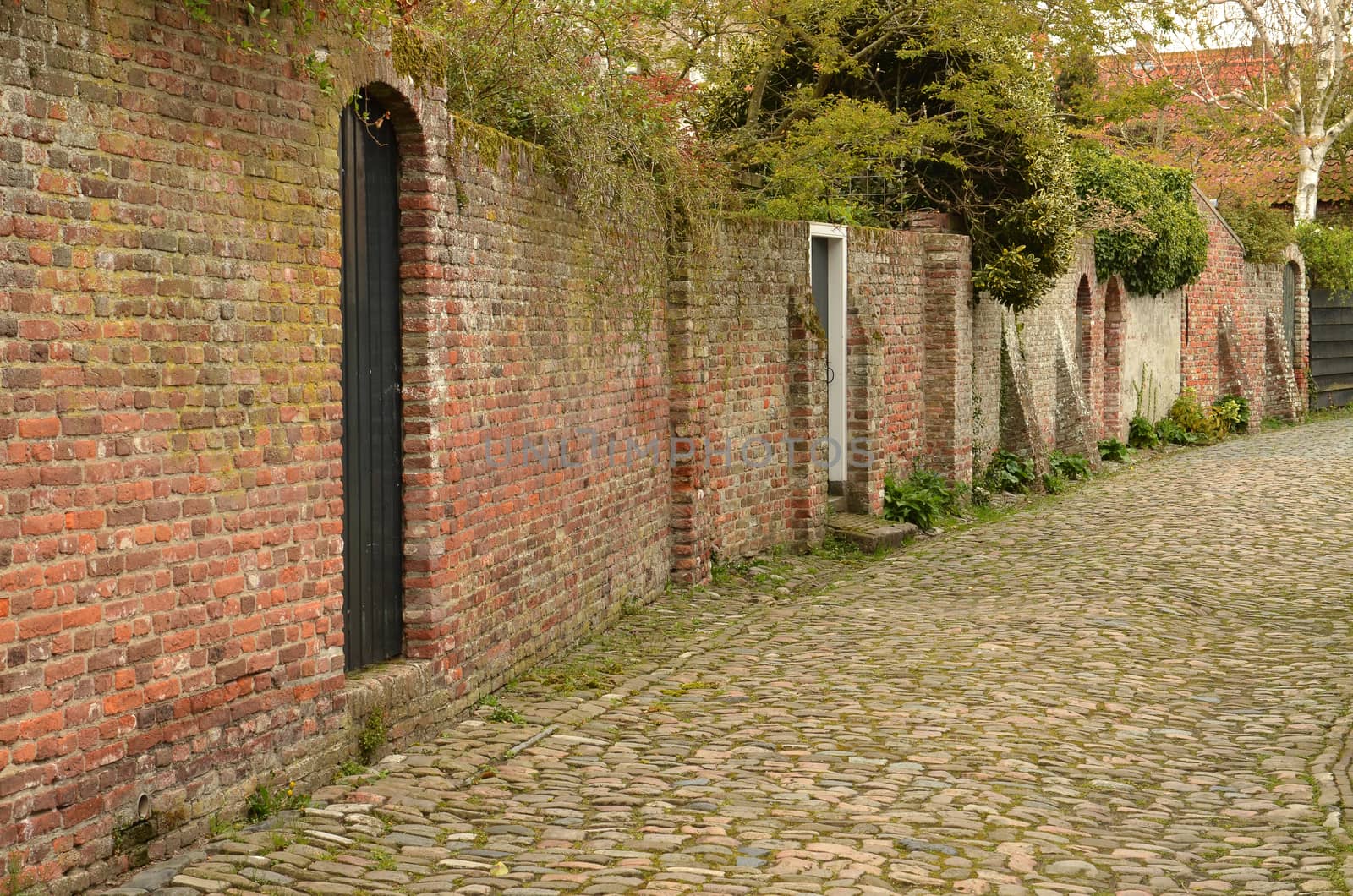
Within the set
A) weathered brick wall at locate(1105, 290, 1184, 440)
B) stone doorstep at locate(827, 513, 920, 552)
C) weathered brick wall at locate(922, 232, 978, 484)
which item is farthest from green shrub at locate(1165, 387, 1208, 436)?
stone doorstep at locate(827, 513, 920, 552)

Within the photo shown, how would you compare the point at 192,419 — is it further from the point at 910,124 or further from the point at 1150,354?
the point at 1150,354

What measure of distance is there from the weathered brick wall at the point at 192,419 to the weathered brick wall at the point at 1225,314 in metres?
19.1

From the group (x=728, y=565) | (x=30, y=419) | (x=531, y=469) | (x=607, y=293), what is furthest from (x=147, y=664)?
(x=728, y=565)

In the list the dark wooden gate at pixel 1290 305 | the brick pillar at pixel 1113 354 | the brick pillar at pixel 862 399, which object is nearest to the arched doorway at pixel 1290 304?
the dark wooden gate at pixel 1290 305

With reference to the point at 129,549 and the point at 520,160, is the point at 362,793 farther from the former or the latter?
the point at 520,160

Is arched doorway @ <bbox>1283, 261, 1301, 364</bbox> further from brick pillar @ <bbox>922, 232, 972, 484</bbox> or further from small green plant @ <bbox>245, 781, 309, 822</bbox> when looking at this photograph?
small green plant @ <bbox>245, 781, 309, 822</bbox>

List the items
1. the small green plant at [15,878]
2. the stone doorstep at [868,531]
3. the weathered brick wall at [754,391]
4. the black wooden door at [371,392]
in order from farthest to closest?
1. the stone doorstep at [868,531]
2. the weathered brick wall at [754,391]
3. the black wooden door at [371,392]
4. the small green plant at [15,878]

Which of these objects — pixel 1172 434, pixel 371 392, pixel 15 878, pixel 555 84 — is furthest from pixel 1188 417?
pixel 15 878

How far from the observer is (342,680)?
6.05 m

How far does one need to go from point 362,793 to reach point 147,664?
126cm

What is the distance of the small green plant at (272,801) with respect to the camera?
5.39 m

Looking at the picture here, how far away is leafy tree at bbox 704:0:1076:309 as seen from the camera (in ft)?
47.5

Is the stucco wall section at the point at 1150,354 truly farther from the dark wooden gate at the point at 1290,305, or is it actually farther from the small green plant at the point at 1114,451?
the dark wooden gate at the point at 1290,305

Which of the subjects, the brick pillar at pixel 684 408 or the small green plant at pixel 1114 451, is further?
the small green plant at pixel 1114 451
